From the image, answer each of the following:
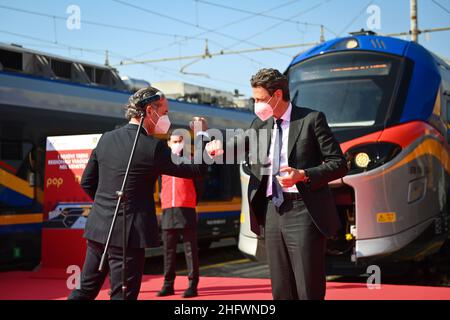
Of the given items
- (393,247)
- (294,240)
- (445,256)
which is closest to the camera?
(294,240)

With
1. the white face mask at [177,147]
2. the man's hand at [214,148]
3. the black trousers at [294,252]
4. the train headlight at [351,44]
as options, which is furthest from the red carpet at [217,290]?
the man's hand at [214,148]

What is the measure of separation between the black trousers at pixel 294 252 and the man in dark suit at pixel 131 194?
0.62 meters

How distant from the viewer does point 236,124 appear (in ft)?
57.8

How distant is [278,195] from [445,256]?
6.90 m

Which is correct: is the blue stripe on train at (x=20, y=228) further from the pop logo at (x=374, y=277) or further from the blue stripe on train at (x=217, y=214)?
the pop logo at (x=374, y=277)

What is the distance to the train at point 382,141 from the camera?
324 inches

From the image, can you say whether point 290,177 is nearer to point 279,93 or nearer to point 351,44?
point 279,93

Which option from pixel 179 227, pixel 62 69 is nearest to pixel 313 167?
pixel 179 227

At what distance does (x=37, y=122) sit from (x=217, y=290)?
15.5ft

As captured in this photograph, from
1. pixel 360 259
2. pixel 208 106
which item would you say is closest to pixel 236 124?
pixel 208 106

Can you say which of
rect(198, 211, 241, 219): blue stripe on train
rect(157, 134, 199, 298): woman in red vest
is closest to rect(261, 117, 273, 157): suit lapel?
rect(157, 134, 199, 298): woman in red vest

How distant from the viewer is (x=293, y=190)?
4512mm

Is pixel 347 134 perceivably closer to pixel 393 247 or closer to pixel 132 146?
pixel 393 247

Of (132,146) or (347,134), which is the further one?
(347,134)
